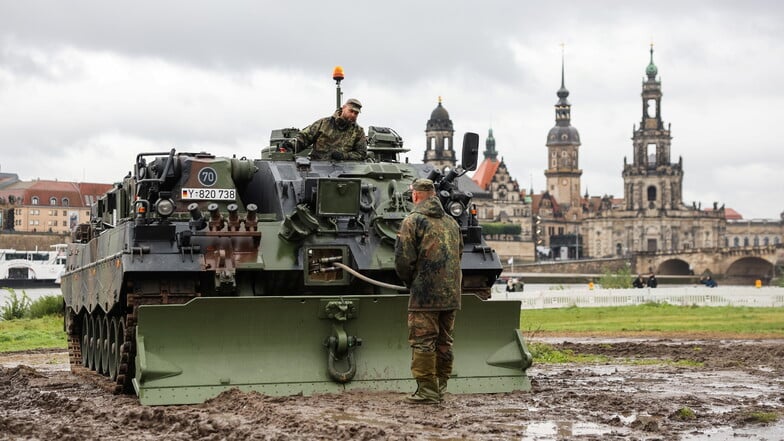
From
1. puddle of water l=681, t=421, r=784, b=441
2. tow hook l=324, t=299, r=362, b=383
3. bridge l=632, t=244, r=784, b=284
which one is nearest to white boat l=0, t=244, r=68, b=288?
tow hook l=324, t=299, r=362, b=383

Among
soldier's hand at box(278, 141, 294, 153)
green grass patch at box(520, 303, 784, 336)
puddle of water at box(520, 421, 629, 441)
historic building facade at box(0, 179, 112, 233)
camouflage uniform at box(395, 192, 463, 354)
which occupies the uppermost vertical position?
historic building facade at box(0, 179, 112, 233)

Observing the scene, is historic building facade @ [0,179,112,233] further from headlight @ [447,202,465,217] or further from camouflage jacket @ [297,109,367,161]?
headlight @ [447,202,465,217]

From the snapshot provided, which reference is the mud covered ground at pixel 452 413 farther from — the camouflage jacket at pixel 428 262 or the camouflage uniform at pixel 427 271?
the camouflage jacket at pixel 428 262

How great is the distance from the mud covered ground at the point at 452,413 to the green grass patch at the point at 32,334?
9.43 meters

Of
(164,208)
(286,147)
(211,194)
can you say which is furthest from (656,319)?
(164,208)

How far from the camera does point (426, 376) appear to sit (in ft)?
40.7

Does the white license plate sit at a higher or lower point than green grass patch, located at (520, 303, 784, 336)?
higher

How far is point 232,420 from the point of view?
11.2 metres

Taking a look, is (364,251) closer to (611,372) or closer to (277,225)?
(277,225)

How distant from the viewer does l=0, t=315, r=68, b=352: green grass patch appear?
25.8m

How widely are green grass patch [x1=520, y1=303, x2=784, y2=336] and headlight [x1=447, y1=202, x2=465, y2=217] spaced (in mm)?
12572

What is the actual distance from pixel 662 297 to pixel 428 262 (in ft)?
117

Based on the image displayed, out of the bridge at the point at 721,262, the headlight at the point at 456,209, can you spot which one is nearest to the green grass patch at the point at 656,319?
the headlight at the point at 456,209

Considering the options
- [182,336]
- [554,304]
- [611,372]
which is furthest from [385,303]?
[554,304]
